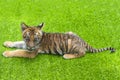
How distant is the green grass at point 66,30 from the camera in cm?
406

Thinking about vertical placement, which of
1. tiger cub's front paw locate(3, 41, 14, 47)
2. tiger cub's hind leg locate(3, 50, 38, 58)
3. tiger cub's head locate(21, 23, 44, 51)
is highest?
tiger cub's head locate(21, 23, 44, 51)

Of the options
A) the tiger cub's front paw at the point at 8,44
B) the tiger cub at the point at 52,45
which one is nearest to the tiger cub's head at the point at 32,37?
the tiger cub at the point at 52,45

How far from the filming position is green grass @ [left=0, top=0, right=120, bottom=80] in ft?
13.3

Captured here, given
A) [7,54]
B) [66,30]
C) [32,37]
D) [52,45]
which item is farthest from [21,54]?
[66,30]

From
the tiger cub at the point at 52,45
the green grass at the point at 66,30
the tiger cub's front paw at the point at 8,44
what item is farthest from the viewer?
the tiger cub's front paw at the point at 8,44

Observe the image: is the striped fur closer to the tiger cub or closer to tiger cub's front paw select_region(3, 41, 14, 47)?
the tiger cub

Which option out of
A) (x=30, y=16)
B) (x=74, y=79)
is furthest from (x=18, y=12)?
(x=74, y=79)

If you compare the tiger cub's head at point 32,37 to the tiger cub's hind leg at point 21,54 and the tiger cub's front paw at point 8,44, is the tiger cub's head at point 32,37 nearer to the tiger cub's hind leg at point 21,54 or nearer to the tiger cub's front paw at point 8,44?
the tiger cub's hind leg at point 21,54

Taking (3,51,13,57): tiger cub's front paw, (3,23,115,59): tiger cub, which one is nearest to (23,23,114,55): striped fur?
(3,23,115,59): tiger cub

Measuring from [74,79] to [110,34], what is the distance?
3.69 ft

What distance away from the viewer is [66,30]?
16.0 feet

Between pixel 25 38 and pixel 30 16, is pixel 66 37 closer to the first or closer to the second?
pixel 25 38

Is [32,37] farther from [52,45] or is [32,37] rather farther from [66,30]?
[66,30]

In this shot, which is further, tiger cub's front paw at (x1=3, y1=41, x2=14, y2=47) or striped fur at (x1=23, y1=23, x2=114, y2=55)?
tiger cub's front paw at (x1=3, y1=41, x2=14, y2=47)
